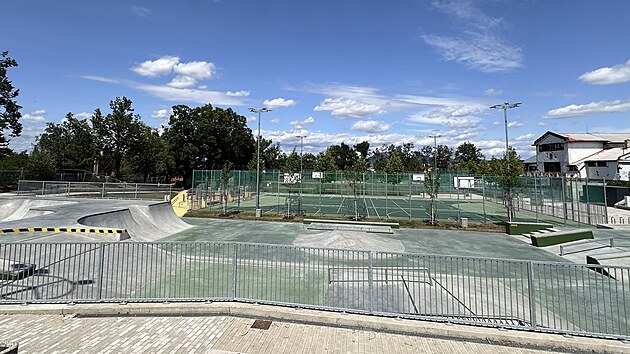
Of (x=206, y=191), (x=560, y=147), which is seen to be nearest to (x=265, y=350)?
(x=206, y=191)

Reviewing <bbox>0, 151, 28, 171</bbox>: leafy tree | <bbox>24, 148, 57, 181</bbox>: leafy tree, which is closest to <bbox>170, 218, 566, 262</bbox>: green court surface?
<bbox>24, 148, 57, 181</bbox>: leafy tree

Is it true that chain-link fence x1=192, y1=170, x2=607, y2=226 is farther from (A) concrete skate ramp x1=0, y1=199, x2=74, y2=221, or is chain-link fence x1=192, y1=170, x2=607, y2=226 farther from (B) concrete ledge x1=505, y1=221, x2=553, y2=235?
(A) concrete skate ramp x1=0, y1=199, x2=74, y2=221

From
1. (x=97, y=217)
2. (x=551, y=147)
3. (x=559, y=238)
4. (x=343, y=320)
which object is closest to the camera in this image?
(x=343, y=320)

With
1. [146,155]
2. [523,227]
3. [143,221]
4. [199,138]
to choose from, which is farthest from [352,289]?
[146,155]

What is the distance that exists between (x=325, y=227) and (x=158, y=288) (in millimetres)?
12816

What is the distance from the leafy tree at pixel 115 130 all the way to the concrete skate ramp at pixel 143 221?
43.3 m

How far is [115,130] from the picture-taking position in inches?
2224

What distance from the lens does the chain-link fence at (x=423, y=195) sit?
24455 millimetres

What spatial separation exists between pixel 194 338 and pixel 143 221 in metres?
14.8

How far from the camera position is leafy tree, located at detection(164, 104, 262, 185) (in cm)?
5606

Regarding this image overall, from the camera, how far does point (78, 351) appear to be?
5055mm

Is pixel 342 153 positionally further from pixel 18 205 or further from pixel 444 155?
pixel 18 205

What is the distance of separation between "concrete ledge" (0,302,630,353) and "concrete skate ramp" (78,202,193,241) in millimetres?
9039

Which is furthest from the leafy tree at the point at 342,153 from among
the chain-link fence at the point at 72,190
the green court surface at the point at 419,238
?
the green court surface at the point at 419,238
